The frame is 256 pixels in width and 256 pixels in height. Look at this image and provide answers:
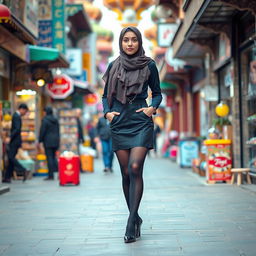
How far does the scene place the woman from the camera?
6.71 metres

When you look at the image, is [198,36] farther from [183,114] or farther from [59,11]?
[183,114]

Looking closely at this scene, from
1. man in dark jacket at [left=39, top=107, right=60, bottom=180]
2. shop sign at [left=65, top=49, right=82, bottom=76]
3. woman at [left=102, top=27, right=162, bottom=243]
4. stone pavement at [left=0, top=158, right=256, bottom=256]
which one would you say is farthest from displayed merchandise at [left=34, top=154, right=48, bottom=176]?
shop sign at [left=65, top=49, right=82, bottom=76]

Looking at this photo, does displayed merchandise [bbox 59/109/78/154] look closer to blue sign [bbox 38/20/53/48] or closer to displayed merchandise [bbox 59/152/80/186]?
blue sign [bbox 38/20/53/48]

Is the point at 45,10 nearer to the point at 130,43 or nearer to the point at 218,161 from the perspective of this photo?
the point at 218,161

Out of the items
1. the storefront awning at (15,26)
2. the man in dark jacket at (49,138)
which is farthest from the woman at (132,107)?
the man in dark jacket at (49,138)

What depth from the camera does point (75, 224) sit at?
7.81m

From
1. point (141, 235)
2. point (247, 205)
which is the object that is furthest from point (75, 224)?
point (247, 205)

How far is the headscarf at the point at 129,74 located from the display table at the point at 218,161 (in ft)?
24.2

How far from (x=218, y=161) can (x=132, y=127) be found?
7.41 meters

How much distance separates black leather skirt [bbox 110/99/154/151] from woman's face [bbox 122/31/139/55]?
1.68 feet

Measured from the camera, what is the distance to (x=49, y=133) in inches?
661

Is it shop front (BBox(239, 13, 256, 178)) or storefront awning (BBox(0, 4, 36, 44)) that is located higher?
storefront awning (BBox(0, 4, 36, 44))

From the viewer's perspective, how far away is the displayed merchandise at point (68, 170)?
14.3m

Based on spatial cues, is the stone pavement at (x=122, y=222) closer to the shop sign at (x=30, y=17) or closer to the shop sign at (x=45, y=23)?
the shop sign at (x=30, y=17)
